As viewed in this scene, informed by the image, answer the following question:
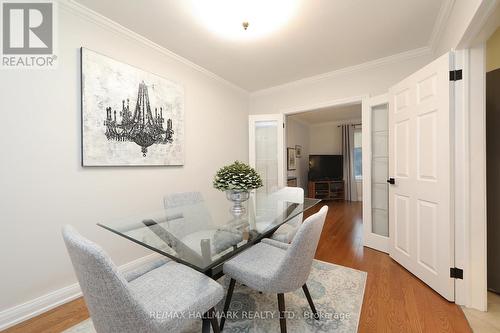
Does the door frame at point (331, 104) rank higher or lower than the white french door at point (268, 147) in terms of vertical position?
higher

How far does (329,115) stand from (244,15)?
183 inches

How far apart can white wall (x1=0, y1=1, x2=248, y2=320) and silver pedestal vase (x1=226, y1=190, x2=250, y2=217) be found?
1.01 meters

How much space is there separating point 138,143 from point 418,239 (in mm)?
3011

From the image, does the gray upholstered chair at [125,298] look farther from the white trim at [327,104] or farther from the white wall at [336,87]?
the white wall at [336,87]

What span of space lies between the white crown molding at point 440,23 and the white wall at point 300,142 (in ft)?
10.8

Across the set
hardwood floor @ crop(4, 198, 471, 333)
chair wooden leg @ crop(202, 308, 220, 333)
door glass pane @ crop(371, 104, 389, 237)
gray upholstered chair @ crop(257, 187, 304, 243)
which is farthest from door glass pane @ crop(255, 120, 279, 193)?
chair wooden leg @ crop(202, 308, 220, 333)

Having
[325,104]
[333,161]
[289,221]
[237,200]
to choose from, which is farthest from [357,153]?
[237,200]

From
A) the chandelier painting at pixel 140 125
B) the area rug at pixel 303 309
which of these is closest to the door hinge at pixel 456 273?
the area rug at pixel 303 309

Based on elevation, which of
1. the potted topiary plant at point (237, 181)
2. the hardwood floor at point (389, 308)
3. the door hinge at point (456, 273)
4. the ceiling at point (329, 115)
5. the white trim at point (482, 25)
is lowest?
the hardwood floor at point (389, 308)

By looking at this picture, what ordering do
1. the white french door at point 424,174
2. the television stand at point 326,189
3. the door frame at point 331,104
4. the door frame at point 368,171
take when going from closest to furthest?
the white french door at point 424,174 < the door frame at point 368,171 < the door frame at point 331,104 < the television stand at point 326,189

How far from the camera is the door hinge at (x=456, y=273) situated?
1628mm

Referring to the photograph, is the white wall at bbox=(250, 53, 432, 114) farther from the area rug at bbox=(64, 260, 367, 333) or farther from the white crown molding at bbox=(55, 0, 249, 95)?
the area rug at bbox=(64, 260, 367, 333)

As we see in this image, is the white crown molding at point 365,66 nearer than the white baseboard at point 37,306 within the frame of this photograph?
No

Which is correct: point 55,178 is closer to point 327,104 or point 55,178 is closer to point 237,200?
point 237,200
